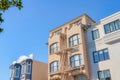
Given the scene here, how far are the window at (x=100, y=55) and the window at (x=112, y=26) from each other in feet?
10.4

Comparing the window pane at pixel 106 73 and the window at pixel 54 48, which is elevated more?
the window at pixel 54 48

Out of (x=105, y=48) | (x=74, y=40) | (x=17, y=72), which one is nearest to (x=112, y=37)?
(x=105, y=48)

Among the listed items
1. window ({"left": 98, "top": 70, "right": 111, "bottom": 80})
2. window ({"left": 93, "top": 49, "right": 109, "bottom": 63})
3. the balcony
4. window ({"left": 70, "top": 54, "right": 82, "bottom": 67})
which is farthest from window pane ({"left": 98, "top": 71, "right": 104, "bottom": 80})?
the balcony

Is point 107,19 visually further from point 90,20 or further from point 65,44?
point 65,44

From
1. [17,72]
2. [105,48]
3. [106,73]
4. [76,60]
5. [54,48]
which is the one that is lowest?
[106,73]

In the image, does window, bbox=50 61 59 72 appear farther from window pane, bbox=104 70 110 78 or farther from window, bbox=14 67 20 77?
window, bbox=14 67 20 77

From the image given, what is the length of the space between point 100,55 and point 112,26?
489cm

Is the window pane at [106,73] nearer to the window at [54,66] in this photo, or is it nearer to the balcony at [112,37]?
the balcony at [112,37]

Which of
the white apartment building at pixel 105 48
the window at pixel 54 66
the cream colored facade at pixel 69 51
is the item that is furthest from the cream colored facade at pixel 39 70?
the white apartment building at pixel 105 48

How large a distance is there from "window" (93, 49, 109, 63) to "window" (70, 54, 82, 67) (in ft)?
8.14

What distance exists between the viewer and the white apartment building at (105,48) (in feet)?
81.2

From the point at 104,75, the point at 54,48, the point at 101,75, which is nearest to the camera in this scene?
the point at 104,75

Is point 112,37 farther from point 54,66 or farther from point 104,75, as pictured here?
point 54,66

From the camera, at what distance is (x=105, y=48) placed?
26.7 metres
